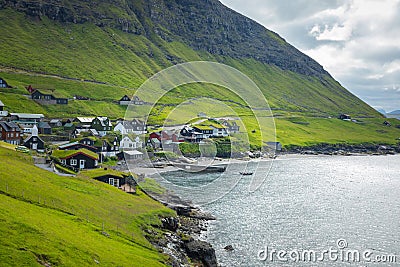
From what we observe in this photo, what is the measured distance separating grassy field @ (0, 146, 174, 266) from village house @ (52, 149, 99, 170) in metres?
20.2

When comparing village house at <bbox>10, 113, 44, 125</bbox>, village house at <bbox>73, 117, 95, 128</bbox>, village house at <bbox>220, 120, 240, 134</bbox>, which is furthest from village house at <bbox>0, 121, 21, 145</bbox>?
village house at <bbox>220, 120, 240, 134</bbox>

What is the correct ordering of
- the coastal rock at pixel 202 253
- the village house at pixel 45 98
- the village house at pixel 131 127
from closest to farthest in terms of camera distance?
the coastal rock at pixel 202 253 → the village house at pixel 131 127 → the village house at pixel 45 98

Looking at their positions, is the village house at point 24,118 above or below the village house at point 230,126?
below

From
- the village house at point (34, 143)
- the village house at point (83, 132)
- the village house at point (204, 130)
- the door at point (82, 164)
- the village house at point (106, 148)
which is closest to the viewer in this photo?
the door at point (82, 164)

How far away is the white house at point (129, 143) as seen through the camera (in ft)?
451

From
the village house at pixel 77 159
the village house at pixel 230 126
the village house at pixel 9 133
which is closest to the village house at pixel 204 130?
the village house at pixel 230 126

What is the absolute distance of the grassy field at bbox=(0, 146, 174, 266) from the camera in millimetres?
32500

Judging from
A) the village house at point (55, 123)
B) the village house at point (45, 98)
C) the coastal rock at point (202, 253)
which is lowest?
the coastal rock at point (202, 253)

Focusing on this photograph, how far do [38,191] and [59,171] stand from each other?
2219 centimetres

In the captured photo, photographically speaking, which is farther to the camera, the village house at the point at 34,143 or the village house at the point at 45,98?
the village house at the point at 45,98

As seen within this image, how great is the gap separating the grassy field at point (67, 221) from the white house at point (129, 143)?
229ft

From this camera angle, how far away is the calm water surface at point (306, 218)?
60.8m

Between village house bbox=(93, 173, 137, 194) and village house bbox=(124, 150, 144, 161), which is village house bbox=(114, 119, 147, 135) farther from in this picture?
village house bbox=(93, 173, 137, 194)

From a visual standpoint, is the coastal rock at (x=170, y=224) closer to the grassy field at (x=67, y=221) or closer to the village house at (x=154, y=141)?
the grassy field at (x=67, y=221)
